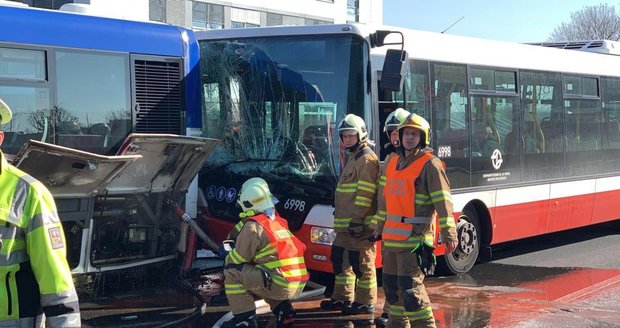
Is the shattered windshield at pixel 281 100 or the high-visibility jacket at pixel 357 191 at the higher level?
the shattered windshield at pixel 281 100

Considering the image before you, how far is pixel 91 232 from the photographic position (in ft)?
22.5

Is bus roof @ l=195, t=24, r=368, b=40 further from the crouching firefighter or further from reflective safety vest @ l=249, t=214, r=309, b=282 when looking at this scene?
reflective safety vest @ l=249, t=214, r=309, b=282

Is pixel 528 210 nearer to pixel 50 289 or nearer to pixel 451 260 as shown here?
pixel 451 260

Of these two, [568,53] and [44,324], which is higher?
[568,53]

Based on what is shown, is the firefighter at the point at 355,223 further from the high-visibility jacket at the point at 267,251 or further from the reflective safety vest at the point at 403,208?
the high-visibility jacket at the point at 267,251

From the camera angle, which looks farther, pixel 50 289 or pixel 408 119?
pixel 408 119

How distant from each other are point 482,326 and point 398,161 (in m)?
1.92

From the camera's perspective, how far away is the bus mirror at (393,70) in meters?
7.27

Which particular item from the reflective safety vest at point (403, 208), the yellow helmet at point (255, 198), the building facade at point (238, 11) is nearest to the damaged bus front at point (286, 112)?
the reflective safety vest at point (403, 208)

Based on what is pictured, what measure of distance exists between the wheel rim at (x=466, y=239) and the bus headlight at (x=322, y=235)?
214 cm

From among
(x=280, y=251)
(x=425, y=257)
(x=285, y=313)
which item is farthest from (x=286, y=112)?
(x=425, y=257)

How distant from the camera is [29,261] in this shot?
2.93 metres

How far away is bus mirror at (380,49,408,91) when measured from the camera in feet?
23.8

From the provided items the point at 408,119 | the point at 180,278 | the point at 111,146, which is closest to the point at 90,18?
the point at 111,146
